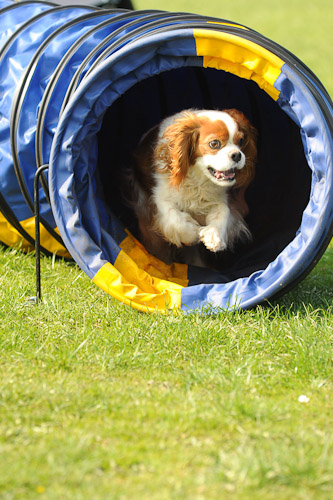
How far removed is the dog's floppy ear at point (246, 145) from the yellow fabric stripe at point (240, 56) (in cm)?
55

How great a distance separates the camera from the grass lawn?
2242mm

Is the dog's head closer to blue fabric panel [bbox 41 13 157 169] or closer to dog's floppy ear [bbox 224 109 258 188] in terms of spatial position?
dog's floppy ear [bbox 224 109 258 188]

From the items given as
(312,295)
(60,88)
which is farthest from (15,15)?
(312,295)

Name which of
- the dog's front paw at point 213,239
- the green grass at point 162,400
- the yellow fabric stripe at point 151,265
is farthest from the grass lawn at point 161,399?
the dog's front paw at point 213,239

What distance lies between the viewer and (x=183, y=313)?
11.9 ft

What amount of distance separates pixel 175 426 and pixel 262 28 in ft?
66.7

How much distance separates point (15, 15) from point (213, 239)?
2356mm

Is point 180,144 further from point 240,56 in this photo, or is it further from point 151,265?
point 151,265

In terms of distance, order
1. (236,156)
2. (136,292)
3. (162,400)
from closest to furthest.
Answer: (162,400) → (136,292) → (236,156)

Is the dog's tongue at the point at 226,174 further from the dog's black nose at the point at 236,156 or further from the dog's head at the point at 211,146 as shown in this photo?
the dog's black nose at the point at 236,156

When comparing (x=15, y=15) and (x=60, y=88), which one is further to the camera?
(x=15, y=15)

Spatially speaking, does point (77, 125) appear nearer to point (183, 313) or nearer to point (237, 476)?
point (183, 313)

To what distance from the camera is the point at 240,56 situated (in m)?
3.62

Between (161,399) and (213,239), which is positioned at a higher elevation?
(213,239)
